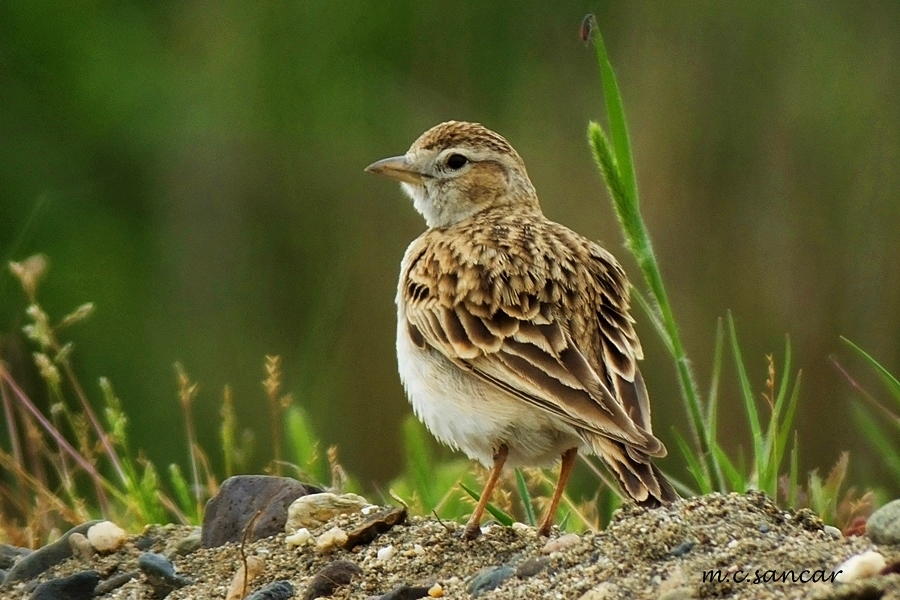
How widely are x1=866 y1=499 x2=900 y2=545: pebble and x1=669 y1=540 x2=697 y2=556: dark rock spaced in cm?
50

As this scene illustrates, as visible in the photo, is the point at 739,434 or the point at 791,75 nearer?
the point at 739,434

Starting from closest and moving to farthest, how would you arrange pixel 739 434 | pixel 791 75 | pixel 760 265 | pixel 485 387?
pixel 485 387 < pixel 739 434 < pixel 760 265 < pixel 791 75

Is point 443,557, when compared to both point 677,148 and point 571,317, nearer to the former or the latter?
point 571,317

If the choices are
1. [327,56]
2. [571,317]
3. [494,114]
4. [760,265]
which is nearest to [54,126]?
[327,56]

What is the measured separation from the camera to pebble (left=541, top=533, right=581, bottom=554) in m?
5.07

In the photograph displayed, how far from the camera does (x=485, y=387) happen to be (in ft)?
19.5

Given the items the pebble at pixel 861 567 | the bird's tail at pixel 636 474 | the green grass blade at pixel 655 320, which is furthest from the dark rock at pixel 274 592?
the pebble at pixel 861 567

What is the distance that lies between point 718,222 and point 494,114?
309 centimetres

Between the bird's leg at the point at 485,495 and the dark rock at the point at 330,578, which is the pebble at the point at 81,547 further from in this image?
the bird's leg at the point at 485,495

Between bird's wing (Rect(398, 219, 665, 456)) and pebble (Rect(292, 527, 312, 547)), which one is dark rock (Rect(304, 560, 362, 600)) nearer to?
pebble (Rect(292, 527, 312, 547))

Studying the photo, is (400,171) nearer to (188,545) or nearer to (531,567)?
(188,545)

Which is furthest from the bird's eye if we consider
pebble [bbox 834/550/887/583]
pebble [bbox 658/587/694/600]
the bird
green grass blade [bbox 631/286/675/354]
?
pebble [bbox 834/550/887/583]

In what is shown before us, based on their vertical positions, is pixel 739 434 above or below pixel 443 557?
below

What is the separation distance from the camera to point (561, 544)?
514cm
